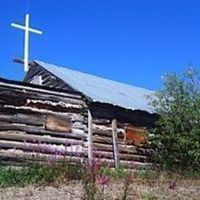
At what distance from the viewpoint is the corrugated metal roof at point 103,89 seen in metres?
20.3

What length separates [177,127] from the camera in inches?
792

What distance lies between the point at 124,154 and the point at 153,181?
6.74 m

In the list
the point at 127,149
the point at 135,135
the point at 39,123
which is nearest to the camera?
the point at 39,123

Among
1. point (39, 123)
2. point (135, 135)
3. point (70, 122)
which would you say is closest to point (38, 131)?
point (39, 123)

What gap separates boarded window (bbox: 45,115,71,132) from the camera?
18.4m

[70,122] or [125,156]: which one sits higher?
[70,122]

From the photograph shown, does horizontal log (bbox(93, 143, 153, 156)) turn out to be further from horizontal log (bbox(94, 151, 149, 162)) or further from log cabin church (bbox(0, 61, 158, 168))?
horizontal log (bbox(94, 151, 149, 162))

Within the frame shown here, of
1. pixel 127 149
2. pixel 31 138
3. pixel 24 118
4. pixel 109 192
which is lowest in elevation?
pixel 109 192

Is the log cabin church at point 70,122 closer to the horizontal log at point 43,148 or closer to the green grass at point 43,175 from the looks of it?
the horizontal log at point 43,148

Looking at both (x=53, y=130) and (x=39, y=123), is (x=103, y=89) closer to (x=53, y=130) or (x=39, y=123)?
(x=53, y=130)

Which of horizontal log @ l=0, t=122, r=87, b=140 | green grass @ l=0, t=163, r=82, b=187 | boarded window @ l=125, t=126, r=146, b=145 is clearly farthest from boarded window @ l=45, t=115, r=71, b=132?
green grass @ l=0, t=163, r=82, b=187

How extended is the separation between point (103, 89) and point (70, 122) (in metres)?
3.84

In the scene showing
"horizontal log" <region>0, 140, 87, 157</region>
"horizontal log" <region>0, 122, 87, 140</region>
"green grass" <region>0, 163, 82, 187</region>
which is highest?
"horizontal log" <region>0, 122, 87, 140</region>

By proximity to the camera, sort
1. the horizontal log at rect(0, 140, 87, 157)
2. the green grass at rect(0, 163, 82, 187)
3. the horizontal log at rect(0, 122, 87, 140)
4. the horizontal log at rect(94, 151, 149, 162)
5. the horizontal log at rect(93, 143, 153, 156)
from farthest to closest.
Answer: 1. the horizontal log at rect(93, 143, 153, 156)
2. the horizontal log at rect(94, 151, 149, 162)
3. the horizontal log at rect(0, 122, 87, 140)
4. the horizontal log at rect(0, 140, 87, 157)
5. the green grass at rect(0, 163, 82, 187)
